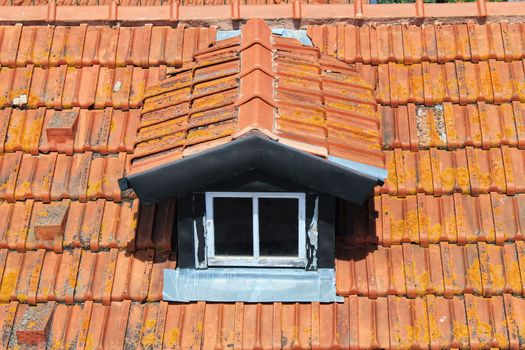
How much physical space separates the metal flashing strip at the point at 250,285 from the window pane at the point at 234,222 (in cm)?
28

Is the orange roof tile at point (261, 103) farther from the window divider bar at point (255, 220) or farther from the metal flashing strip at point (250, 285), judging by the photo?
the metal flashing strip at point (250, 285)

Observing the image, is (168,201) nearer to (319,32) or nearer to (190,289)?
(190,289)

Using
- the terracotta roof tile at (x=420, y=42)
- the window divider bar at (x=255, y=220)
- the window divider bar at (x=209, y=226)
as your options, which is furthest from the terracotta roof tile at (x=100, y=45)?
the window divider bar at (x=255, y=220)

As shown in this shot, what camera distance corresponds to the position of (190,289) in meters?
6.86

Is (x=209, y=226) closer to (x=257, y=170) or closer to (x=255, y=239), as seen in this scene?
(x=255, y=239)

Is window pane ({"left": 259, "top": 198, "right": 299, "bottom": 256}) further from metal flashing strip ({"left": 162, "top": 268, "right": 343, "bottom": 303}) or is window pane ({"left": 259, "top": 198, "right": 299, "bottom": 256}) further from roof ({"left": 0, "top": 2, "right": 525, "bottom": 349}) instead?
roof ({"left": 0, "top": 2, "right": 525, "bottom": 349})


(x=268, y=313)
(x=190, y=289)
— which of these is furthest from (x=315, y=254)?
(x=190, y=289)

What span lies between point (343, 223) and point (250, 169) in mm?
1262

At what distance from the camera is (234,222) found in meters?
6.71

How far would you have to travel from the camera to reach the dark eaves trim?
6.24 meters

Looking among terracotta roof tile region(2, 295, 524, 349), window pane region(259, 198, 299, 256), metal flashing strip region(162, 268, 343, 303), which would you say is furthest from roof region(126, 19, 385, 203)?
terracotta roof tile region(2, 295, 524, 349)

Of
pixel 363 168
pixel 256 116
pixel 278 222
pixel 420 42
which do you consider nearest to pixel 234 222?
pixel 278 222

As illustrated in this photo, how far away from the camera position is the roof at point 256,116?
249 inches

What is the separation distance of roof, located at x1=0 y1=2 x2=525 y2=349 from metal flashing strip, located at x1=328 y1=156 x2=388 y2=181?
0.83m
